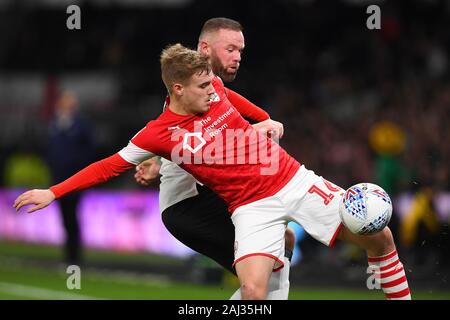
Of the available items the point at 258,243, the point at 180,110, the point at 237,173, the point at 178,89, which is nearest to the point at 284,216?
the point at 258,243

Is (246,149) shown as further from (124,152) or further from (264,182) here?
(124,152)

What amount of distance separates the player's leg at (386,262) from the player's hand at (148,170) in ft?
4.85

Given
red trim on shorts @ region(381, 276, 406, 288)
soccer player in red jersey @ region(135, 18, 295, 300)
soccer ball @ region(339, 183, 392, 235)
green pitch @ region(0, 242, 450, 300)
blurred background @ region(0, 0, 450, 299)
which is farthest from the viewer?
blurred background @ region(0, 0, 450, 299)

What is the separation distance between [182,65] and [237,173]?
83cm

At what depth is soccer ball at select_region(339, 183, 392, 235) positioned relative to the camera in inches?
274

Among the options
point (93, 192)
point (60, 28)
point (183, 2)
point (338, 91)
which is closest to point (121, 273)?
point (93, 192)

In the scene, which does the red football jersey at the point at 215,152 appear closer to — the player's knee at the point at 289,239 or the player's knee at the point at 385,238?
the player's knee at the point at 289,239

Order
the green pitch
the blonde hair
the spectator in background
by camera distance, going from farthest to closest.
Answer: the spectator in background < the green pitch < the blonde hair

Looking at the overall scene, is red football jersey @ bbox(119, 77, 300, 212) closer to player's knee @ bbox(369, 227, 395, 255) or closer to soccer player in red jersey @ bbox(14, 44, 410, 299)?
soccer player in red jersey @ bbox(14, 44, 410, 299)

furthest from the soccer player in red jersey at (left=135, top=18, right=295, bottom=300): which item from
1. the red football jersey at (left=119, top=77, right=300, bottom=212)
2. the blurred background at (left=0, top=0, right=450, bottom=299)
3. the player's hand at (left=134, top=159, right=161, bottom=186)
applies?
the blurred background at (left=0, top=0, right=450, bottom=299)

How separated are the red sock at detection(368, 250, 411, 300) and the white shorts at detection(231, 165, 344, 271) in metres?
A: 0.40

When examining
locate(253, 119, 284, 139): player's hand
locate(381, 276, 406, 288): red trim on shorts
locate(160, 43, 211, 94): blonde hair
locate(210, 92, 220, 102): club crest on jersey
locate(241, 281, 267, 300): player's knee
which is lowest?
locate(241, 281, 267, 300): player's knee
